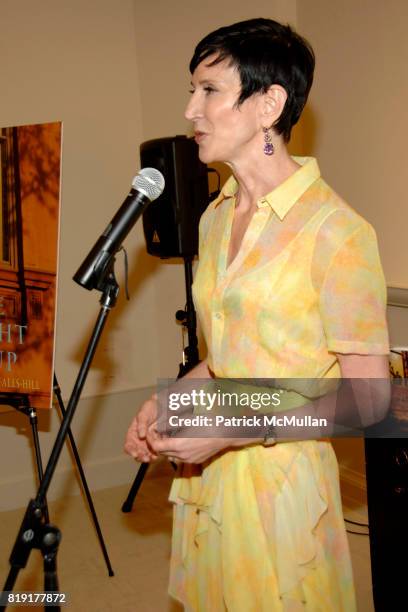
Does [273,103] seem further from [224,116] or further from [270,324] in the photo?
[270,324]

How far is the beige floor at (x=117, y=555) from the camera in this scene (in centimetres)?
291

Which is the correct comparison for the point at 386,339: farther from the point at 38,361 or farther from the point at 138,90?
the point at 138,90

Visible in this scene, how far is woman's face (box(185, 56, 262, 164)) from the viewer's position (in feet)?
4.83

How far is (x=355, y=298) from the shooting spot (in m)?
1.31

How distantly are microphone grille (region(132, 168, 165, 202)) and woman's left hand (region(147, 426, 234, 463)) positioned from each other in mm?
433

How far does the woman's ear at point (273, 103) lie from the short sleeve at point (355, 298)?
0.31 metres

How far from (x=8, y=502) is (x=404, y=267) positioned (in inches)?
90.4

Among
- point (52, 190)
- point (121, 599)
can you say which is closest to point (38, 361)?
point (52, 190)

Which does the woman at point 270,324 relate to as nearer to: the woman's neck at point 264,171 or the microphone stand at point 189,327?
the woman's neck at point 264,171

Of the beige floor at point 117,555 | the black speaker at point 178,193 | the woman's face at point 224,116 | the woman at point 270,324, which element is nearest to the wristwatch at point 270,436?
the woman at point 270,324

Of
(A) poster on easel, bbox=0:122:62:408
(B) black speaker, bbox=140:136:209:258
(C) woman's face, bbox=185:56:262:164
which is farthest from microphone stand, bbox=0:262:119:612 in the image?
(B) black speaker, bbox=140:136:209:258

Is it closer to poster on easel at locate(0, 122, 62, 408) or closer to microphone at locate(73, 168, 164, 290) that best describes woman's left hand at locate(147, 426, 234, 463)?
microphone at locate(73, 168, 164, 290)

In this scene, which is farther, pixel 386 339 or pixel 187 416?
pixel 187 416

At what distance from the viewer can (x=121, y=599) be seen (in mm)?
2936
